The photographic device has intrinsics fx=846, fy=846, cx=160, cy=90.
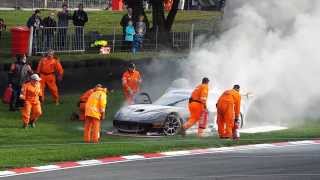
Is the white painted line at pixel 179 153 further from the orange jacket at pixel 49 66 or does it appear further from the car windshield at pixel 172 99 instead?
the orange jacket at pixel 49 66

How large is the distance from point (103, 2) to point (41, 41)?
28.4 metres

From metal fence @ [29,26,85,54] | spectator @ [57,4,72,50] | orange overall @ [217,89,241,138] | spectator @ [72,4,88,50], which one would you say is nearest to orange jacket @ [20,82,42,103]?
orange overall @ [217,89,241,138]

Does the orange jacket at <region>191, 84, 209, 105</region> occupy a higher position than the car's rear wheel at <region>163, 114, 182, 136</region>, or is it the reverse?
the orange jacket at <region>191, 84, 209, 105</region>

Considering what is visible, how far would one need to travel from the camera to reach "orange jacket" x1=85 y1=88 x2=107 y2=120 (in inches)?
746

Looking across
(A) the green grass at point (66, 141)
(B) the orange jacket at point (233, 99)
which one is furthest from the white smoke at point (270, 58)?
(B) the orange jacket at point (233, 99)

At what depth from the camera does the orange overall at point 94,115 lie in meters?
18.9

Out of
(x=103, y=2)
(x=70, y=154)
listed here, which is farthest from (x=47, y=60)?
(x=103, y=2)

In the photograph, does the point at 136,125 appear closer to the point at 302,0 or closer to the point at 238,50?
the point at 238,50

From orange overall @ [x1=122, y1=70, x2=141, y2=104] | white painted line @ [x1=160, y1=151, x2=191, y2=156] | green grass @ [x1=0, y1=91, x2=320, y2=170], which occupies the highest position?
orange overall @ [x1=122, y1=70, x2=141, y2=104]

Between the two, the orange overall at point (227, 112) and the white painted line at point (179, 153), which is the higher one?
the orange overall at point (227, 112)

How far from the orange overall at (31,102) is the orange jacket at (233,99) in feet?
14.7

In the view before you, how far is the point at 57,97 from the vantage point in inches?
984

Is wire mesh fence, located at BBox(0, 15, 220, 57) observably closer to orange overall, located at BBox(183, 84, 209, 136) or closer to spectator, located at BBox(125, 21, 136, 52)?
spectator, located at BBox(125, 21, 136, 52)

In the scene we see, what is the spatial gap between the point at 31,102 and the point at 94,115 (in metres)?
2.35
